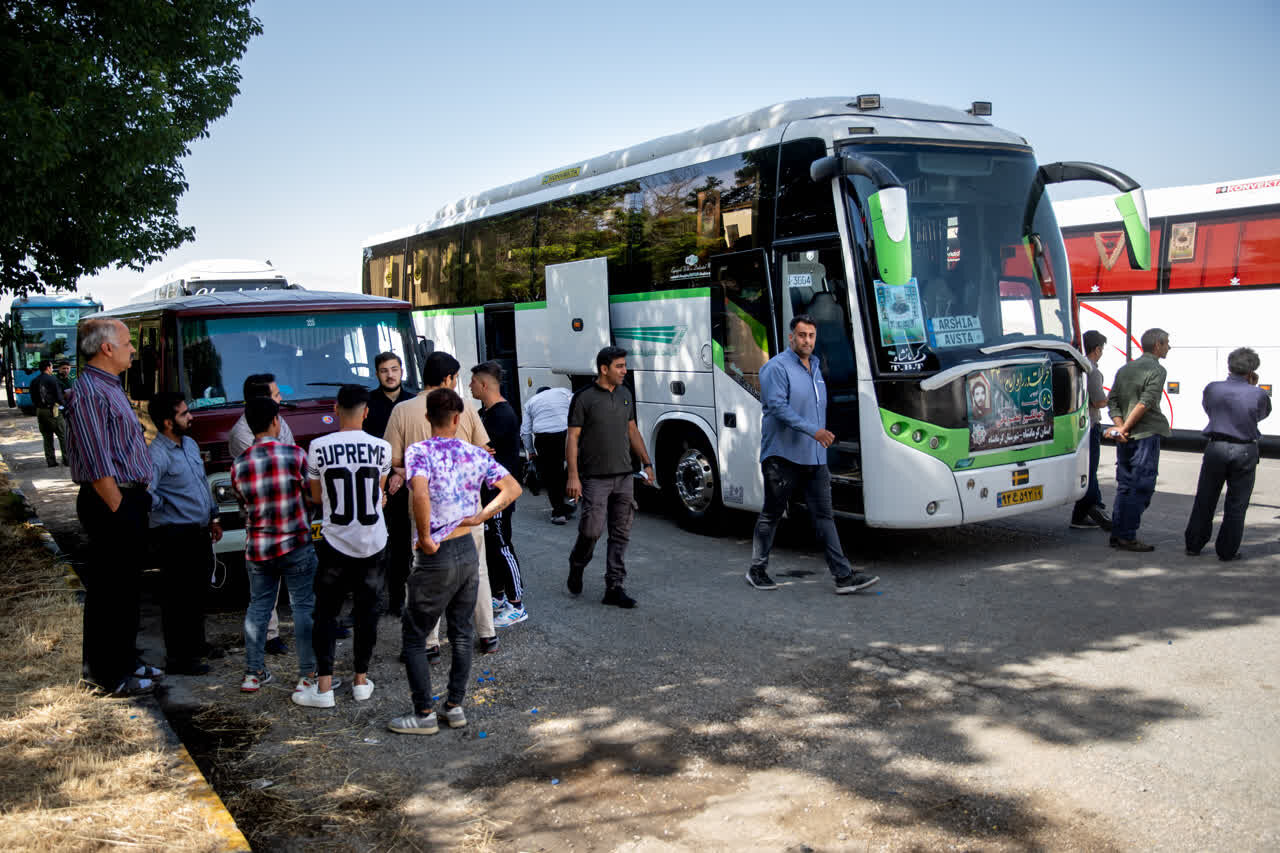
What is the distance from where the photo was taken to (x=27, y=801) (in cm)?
433

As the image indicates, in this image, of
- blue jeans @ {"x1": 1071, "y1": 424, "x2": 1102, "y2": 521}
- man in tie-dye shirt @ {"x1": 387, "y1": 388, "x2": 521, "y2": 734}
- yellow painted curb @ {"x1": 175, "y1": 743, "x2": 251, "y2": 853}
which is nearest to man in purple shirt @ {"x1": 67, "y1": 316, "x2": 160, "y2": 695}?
yellow painted curb @ {"x1": 175, "y1": 743, "x2": 251, "y2": 853}

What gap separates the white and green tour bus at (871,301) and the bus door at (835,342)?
0.02 meters

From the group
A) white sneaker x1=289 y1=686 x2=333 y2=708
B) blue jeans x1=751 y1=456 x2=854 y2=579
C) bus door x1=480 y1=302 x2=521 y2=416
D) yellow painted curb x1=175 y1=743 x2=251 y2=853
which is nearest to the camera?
yellow painted curb x1=175 y1=743 x2=251 y2=853

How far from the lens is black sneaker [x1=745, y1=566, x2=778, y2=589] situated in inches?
312

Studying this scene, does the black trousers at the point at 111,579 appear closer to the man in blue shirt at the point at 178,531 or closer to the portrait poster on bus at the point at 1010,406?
the man in blue shirt at the point at 178,531

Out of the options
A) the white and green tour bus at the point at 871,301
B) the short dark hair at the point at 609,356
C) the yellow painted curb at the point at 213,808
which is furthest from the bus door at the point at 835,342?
the yellow painted curb at the point at 213,808

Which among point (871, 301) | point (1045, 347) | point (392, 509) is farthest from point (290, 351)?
point (1045, 347)

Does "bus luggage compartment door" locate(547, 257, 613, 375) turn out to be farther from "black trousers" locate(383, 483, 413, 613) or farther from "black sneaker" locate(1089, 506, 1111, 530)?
"black sneaker" locate(1089, 506, 1111, 530)

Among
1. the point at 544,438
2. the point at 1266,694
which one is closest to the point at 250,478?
the point at 544,438

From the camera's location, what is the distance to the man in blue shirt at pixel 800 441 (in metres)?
7.55

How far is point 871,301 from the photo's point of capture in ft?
26.5

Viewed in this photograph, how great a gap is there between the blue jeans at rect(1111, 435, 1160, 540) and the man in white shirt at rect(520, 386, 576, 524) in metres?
5.13

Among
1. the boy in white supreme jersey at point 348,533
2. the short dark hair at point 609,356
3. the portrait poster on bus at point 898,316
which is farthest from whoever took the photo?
the portrait poster on bus at point 898,316

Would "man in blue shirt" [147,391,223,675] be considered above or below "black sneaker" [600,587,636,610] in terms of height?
above
